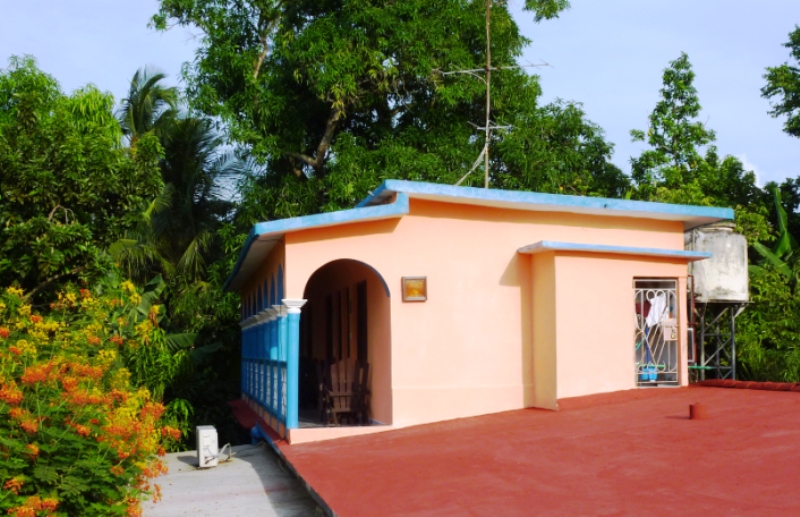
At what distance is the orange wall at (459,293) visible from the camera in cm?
1052

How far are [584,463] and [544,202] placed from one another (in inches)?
173

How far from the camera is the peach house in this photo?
409 inches

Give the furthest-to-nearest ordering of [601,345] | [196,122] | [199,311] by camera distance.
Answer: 1. [196,122]
2. [199,311]
3. [601,345]

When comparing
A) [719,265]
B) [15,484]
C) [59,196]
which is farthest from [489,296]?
[15,484]

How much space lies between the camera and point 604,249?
1077 cm

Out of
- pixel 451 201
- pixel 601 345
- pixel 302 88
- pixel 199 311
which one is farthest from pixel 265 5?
pixel 601 345

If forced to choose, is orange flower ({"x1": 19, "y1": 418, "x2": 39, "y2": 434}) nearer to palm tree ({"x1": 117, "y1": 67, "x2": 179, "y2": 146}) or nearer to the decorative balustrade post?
the decorative balustrade post

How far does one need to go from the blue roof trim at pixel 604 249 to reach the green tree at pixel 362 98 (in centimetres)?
799

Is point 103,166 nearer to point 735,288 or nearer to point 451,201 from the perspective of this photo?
point 451,201

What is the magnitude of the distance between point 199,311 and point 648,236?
1213 cm

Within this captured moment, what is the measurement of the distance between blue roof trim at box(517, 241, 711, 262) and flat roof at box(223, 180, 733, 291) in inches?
20.8

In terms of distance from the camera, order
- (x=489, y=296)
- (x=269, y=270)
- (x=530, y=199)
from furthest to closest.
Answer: (x=269, y=270), (x=489, y=296), (x=530, y=199)

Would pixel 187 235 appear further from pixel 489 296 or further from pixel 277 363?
pixel 489 296

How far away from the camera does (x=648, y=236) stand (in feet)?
38.7
